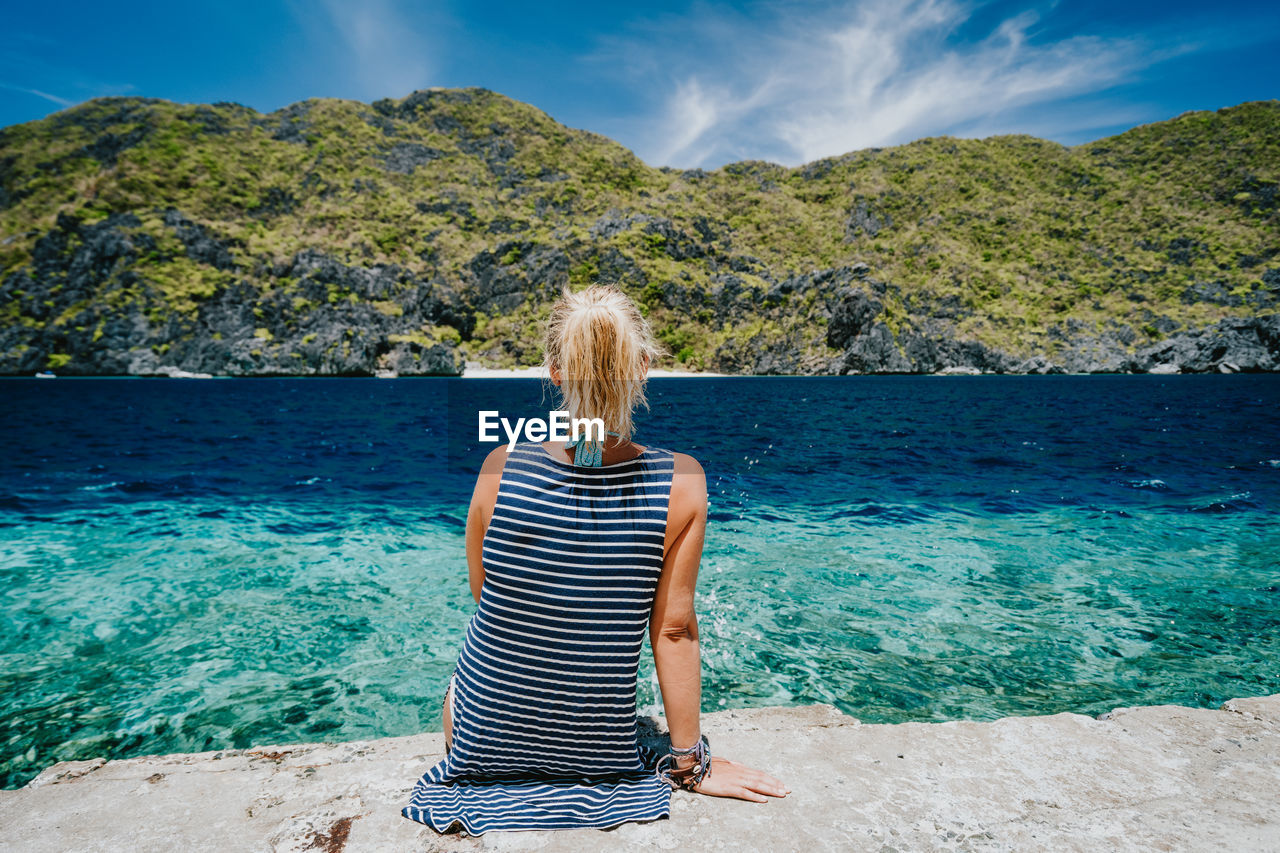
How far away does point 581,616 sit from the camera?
2.03 metres

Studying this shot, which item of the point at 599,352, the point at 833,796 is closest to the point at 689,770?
the point at 833,796

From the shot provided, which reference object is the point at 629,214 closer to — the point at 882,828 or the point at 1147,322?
the point at 1147,322

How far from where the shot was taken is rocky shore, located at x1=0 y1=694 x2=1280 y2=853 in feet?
6.49

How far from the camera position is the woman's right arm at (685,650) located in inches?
82.8

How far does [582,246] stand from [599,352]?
395ft

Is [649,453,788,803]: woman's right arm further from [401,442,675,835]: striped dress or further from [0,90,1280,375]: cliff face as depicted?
[0,90,1280,375]: cliff face

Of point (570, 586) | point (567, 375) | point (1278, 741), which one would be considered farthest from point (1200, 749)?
point (567, 375)

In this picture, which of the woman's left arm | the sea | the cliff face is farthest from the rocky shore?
the cliff face

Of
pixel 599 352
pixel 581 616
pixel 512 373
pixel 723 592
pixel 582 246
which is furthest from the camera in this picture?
pixel 582 246

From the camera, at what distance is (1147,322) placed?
93.4 metres

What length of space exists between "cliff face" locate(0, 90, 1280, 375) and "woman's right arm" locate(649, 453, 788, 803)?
3674 inches

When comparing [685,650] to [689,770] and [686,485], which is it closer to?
[689,770]

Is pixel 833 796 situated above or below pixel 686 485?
below

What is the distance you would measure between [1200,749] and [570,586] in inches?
123
